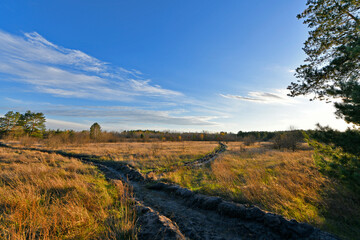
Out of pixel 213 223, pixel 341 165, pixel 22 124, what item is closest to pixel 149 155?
pixel 213 223

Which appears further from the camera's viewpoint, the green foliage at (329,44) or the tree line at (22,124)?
the tree line at (22,124)

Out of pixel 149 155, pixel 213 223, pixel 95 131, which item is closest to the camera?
pixel 213 223

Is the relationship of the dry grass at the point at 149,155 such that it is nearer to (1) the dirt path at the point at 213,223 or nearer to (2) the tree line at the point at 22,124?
(1) the dirt path at the point at 213,223

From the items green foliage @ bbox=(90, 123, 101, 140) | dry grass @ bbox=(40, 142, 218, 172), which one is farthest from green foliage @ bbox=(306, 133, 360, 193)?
green foliage @ bbox=(90, 123, 101, 140)

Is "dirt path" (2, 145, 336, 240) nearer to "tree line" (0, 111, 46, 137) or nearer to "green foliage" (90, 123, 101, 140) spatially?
"green foliage" (90, 123, 101, 140)

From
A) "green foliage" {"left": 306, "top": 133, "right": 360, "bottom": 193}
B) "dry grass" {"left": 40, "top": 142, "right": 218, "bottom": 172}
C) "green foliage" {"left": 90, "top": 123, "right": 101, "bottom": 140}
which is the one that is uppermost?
"green foliage" {"left": 90, "top": 123, "right": 101, "bottom": 140}

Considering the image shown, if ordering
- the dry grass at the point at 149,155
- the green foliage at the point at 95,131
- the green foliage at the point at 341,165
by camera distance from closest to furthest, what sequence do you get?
the green foliage at the point at 341,165 → the dry grass at the point at 149,155 → the green foliage at the point at 95,131

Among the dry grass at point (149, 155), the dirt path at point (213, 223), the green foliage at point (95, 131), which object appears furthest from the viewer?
the green foliage at point (95, 131)

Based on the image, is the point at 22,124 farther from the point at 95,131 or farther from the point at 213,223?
the point at 213,223

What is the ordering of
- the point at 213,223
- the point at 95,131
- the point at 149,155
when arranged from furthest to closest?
the point at 95,131
the point at 149,155
the point at 213,223

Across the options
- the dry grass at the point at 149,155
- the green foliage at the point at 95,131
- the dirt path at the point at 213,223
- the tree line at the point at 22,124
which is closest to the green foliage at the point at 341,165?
the dirt path at the point at 213,223

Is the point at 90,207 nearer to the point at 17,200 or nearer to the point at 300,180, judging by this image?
the point at 17,200

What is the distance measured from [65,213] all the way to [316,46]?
1241cm

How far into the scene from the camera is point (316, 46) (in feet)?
27.8
